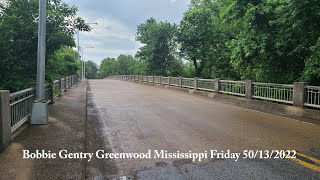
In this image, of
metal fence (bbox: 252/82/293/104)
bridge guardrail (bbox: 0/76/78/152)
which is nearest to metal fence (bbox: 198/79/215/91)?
metal fence (bbox: 252/82/293/104)

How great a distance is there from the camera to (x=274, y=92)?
1243 cm

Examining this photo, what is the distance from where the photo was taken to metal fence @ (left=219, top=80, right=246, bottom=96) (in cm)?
1496

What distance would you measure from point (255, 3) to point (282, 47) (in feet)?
8.90

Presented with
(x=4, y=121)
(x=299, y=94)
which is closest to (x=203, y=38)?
(x=299, y=94)

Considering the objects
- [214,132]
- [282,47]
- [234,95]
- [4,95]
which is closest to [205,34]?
[234,95]

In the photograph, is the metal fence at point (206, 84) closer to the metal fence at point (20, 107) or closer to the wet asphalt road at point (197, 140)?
the wet asphalt road at point (197, 140)

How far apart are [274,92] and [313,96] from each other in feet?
6.69

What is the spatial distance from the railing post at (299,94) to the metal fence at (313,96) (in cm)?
15

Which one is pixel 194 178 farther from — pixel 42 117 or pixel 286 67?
pixel 286 67

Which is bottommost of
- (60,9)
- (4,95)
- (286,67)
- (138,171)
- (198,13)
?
(138,171)

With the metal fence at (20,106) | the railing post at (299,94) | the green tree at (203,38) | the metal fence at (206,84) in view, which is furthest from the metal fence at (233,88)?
the green tree at (203,38)

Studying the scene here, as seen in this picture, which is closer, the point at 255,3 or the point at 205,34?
the point at 255,3

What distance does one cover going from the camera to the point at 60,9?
1332 centimetres

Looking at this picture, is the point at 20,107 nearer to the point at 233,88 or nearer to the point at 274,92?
the point at 274,92
